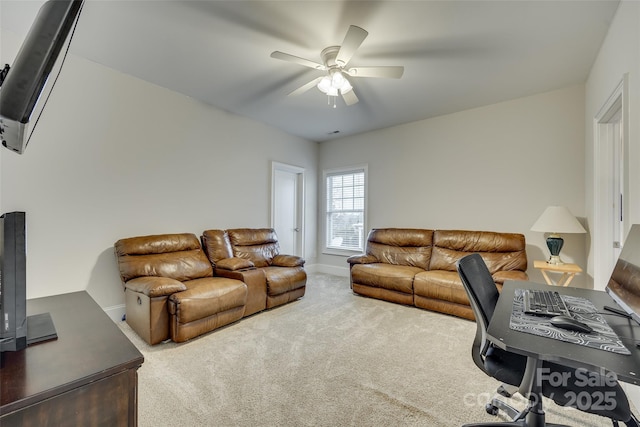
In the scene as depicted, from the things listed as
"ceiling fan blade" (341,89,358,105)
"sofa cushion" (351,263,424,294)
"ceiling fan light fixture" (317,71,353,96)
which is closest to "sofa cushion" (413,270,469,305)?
"sofa cushion" (351,263,424,294)

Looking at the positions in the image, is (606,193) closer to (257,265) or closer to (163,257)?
(257,265)

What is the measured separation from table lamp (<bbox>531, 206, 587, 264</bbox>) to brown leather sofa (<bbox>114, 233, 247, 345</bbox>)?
11.1 ft

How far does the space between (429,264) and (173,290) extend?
3.30m

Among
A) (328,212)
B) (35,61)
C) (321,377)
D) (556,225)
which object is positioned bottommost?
(321,377)

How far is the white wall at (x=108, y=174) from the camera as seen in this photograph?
2.66m

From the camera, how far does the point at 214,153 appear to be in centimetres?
409

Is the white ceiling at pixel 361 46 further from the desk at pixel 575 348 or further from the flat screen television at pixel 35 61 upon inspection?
the desk at pixel 575 348

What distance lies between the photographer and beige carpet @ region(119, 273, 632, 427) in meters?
1.67

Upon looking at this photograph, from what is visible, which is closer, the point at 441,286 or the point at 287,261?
the point at 441,286

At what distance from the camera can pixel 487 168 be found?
4.00 meters

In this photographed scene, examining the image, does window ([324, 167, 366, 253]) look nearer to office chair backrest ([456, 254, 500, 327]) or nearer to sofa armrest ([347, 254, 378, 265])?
sofa armrest ([347, 254, 378, 265])

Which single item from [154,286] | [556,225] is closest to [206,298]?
[154,286]

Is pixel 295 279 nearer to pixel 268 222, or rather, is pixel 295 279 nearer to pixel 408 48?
pixel 268 222

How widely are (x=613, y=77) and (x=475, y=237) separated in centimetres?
214
